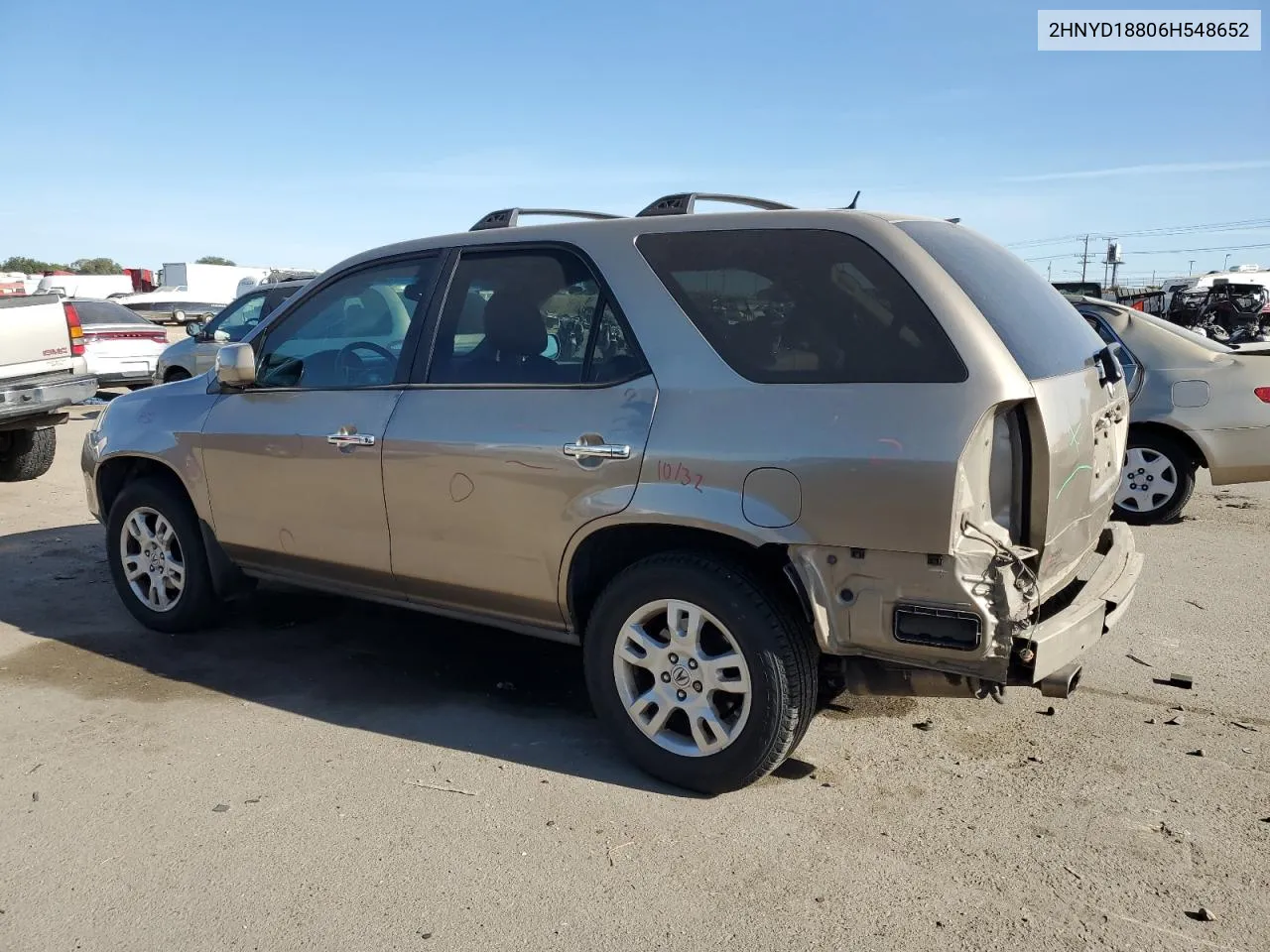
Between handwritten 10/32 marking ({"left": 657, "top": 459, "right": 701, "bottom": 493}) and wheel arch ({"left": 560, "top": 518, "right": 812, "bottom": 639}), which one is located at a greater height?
handwritten 10/32 marking ({"left": 657, "top": 459, "right": 701, "bottom": 493})

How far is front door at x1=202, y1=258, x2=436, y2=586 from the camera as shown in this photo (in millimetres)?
4258

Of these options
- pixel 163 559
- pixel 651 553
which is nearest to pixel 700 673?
pixel 651 553

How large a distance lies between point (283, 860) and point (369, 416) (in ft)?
5.86

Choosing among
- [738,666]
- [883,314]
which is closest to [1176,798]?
[738,666]

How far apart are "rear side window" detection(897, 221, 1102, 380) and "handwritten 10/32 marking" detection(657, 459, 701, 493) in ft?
3.35

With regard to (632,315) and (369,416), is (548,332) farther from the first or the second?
(369,416)

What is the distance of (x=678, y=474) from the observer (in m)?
3.37

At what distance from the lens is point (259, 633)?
529 cm

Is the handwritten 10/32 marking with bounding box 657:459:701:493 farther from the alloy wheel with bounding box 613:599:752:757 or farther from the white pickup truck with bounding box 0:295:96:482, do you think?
the white pickup truck with bounding box 0:295:96:482

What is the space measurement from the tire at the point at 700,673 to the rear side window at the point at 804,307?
711mm

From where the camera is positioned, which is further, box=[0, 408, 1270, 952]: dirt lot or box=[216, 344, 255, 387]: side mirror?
box=[216, 344, 255, 387]: side mirror

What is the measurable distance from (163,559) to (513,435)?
246 centimetres

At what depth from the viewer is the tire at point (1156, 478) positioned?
7.34 meters

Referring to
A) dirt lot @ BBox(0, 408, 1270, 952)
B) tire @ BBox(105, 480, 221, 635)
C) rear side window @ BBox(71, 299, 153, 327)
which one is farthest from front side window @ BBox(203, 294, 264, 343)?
dirt lot @ BBox(0, 408, 1270, 952)
